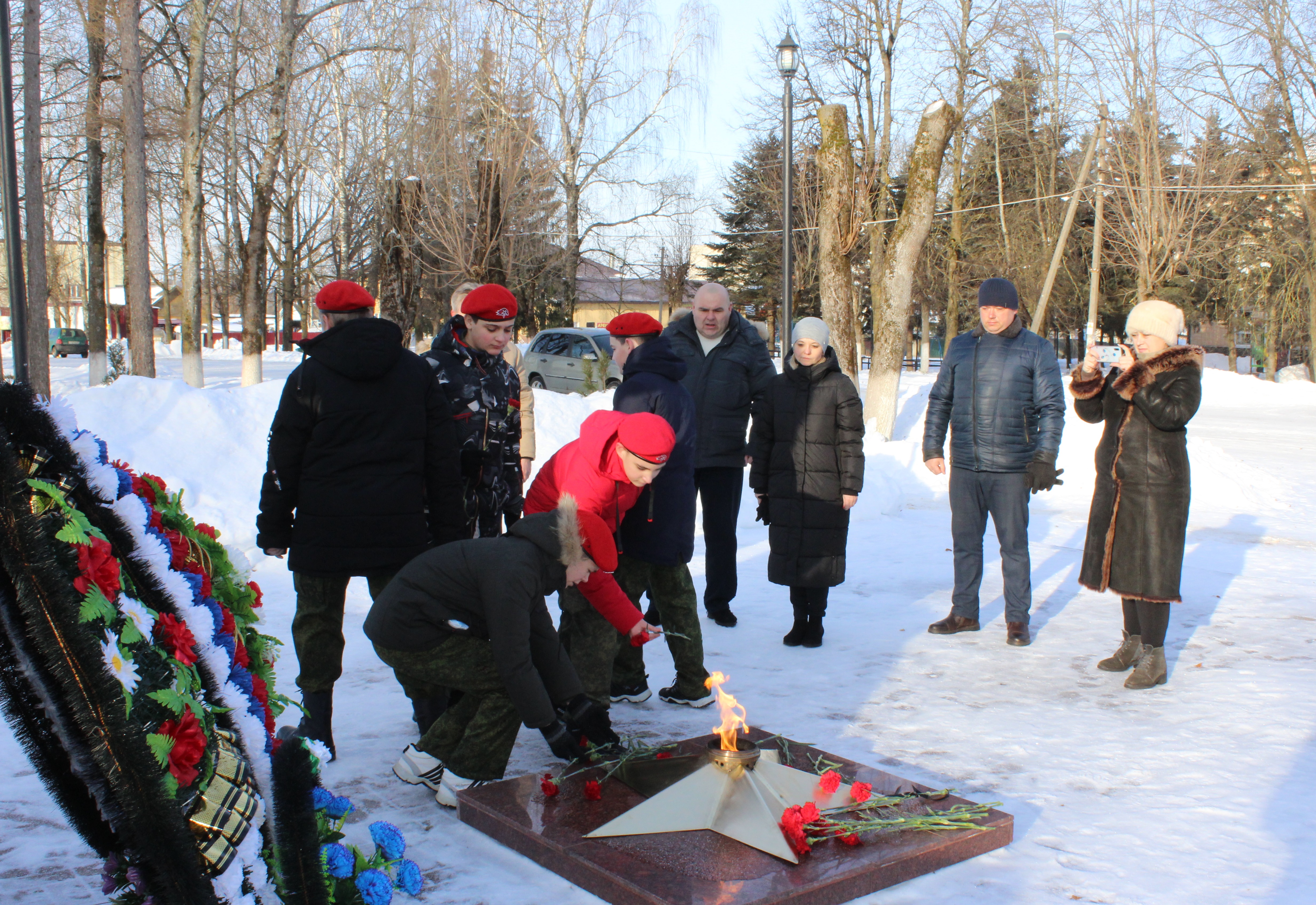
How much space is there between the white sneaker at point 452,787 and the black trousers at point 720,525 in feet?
8.47

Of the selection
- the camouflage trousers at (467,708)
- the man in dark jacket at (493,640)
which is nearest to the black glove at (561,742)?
the man in dark jacket at (493,640)

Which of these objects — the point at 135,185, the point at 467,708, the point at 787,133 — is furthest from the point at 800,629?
the point at 135,185

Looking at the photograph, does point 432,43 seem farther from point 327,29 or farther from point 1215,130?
point 1215,130

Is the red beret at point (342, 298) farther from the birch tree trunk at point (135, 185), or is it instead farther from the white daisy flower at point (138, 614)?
the birch tree trunk at point (135, 185)

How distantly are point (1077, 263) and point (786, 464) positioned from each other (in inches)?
1569

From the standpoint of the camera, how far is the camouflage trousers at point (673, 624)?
462 centimetres

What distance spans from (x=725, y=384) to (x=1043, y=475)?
5.73ft

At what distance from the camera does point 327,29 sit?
832 inches

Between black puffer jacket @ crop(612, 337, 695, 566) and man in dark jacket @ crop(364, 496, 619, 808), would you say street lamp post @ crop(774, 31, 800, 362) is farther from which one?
man in dark jacket @ crop(364, 496, 619, 808)

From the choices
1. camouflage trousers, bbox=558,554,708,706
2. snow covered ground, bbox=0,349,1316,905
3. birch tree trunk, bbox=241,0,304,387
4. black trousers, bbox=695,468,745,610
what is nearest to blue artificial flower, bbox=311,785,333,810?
snow covered ground, bbox=0,349,1316,905

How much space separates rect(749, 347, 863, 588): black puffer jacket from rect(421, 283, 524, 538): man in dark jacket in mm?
1601

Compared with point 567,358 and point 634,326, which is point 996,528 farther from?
point 567,358

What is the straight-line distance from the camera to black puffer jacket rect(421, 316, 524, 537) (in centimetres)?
435

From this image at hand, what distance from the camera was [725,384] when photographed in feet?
19.7
